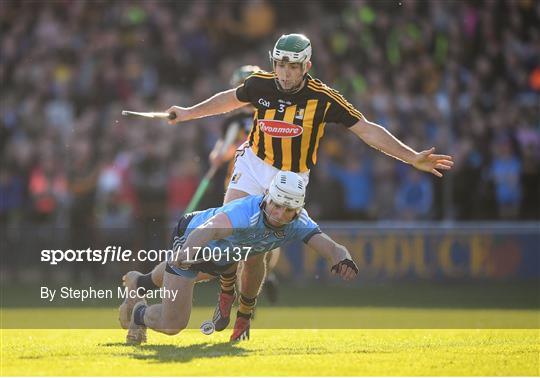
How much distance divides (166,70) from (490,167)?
5.75 metres


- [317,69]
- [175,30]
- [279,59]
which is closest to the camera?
[279,59]

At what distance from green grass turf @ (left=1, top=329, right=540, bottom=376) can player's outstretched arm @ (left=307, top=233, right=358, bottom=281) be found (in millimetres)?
639

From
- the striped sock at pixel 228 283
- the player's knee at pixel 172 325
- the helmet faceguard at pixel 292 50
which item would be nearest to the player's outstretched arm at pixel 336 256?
the player's knee at pixel 172 325

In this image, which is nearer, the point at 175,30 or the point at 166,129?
the point at 166,129

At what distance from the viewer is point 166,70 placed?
2009 cm

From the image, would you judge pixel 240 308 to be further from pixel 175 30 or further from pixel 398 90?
pixel 175 30

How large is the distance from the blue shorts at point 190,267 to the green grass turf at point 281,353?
0.60m

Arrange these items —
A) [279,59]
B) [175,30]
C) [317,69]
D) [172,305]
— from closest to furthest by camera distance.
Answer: [172,305]
[279,59]
[317,69]
[175,30]

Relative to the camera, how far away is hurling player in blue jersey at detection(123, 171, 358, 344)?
29.6 ft

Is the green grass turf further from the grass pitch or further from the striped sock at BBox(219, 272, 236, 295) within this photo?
the striped sock at BBox(219, 272, 236, 295)

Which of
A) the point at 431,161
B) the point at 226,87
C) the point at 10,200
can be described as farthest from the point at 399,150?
the point at 10,200

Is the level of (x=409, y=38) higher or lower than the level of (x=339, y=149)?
higher

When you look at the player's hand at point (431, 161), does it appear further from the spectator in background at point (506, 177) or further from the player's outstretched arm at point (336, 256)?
the spectator in background at point (506, 177)

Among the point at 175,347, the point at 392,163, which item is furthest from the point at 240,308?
the point at 392,163
